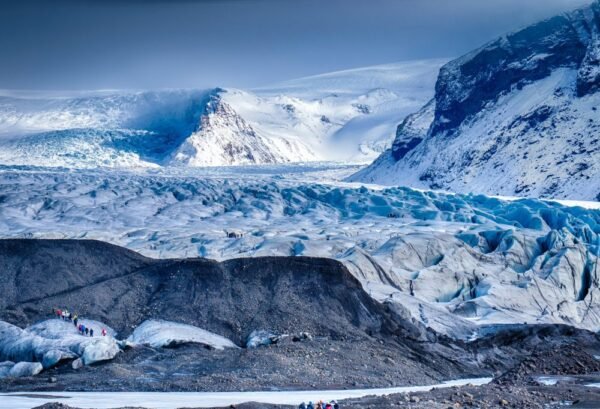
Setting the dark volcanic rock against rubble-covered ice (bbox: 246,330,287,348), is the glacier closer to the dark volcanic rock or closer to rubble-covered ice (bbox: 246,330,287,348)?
rubble-covered ice (bbox: 246,330,287,348)

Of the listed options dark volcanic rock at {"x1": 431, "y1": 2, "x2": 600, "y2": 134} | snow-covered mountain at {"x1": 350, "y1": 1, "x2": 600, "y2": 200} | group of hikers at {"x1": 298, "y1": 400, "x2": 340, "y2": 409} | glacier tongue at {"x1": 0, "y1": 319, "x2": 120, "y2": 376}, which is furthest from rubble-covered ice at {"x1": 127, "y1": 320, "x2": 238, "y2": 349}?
dark volcanic rock at {"x1": 431, "y1": 2, "x2": 600, "y2": 134}

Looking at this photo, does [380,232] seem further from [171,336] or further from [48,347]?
[48,347]

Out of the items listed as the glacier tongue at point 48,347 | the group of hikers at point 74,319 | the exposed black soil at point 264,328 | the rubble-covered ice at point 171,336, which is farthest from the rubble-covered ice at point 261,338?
the group of hikers at point 74,319

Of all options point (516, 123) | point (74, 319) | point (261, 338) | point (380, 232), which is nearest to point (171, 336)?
point (261, 338)

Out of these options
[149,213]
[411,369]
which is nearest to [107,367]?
[411,369]

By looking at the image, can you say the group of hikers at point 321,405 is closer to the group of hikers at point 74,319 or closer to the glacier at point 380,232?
the group of hikers at point 74,319
